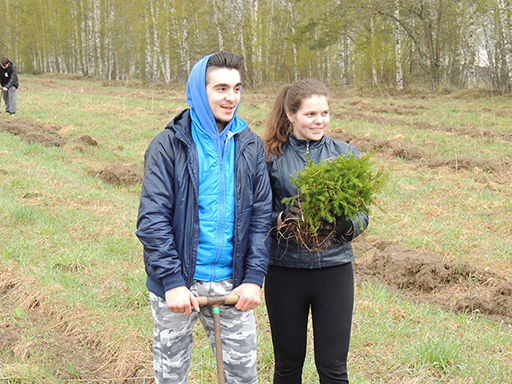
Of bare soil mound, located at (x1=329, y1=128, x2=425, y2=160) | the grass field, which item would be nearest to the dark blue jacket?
the grass field

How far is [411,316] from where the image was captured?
4.31 m

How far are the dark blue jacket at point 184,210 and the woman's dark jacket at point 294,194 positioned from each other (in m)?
0.19

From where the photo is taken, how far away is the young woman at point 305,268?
100 inches

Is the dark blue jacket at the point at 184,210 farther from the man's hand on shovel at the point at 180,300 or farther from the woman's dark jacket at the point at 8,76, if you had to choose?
the woman's dark jacket at the point at 8,76

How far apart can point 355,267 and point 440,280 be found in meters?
0.97

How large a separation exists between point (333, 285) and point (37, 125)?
13701 millimetres

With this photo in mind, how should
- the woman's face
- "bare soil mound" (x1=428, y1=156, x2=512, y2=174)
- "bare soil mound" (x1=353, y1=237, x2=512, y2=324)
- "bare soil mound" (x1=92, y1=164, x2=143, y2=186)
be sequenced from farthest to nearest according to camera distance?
"bare soil mound" (x1=92, y1=164, x2=143, y2=186)
"bare soil mound" (x1=428, y1=156, x2=512, y2=174)
"bare soil mound" (x1=353, y1=237, x2=512, y2=324)
the woman's face

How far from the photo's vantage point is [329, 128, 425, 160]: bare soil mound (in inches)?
421

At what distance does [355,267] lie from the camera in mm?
5863

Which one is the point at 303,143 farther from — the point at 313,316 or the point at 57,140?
the point at 57,140

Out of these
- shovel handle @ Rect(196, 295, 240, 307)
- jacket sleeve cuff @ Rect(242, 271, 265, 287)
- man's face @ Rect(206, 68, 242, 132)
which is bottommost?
shovel handle @ Rect(196, 295, 240, 307)

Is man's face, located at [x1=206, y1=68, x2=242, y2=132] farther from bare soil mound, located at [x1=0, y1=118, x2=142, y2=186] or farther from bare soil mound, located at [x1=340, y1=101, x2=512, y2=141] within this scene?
bare soil mound, located at [x1=340, y1=101, x2=512, y2=141]

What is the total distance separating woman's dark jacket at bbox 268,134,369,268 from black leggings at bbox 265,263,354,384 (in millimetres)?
55

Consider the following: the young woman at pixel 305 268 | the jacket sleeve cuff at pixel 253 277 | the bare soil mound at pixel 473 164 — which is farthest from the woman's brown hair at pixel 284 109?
the bare soil mound at pixel 473 164
